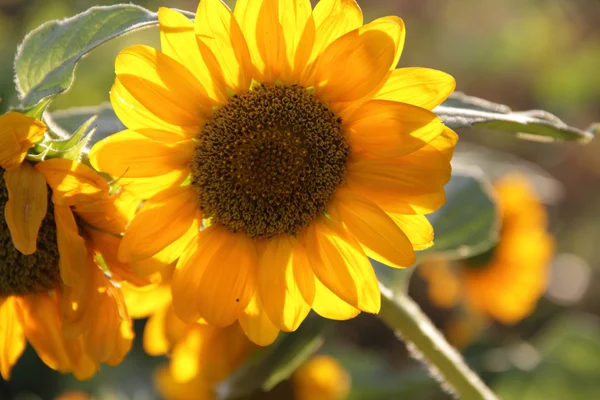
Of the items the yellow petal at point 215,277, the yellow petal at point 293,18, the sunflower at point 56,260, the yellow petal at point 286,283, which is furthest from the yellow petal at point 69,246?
the yellow petal at point 293,18

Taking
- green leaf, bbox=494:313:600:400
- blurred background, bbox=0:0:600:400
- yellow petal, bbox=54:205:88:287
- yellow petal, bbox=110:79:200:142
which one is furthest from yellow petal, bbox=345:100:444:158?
green leaf, bbox=494:313:600:400

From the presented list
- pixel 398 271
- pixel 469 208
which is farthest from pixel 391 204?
pixel 469 208

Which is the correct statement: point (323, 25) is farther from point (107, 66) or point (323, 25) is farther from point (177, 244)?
point (107, 66)

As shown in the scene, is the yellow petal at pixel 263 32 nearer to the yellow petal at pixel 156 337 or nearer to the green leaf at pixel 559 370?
the yellow petal at pixel 156 337

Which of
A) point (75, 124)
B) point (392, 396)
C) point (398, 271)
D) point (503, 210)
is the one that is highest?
point (75, 124)

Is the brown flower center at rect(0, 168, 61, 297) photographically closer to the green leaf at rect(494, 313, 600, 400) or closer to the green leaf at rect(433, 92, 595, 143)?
the green leaf at rect(433, 92, 595, 143)

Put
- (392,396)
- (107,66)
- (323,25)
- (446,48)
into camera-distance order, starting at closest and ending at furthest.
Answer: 1. (323,25)
2. (392,396)
3. (107,66)
4. (446,48)
